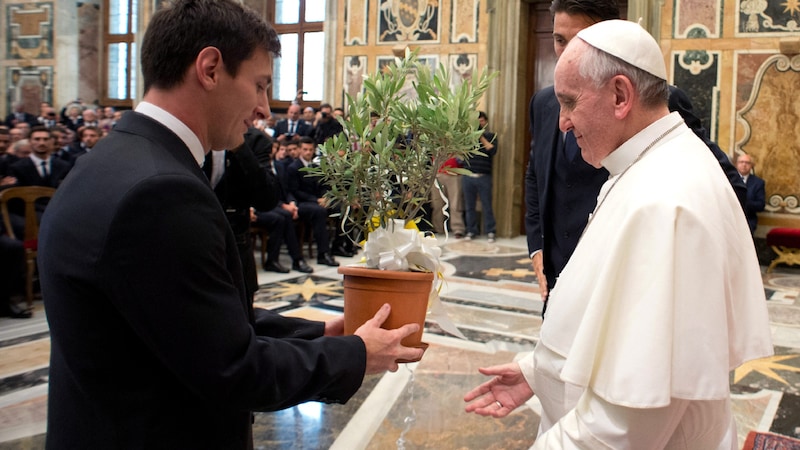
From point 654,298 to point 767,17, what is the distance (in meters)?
9.23

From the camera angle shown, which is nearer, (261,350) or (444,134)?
(261,350)

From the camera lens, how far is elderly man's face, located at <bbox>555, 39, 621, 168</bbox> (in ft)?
4.75

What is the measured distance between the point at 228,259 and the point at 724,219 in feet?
2.94

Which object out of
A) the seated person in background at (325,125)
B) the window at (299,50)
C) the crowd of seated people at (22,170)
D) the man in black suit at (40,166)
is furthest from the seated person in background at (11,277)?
the window at (299,50)

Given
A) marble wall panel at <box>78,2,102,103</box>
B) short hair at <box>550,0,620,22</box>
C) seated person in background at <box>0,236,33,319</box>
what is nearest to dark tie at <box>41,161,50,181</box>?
seated person in background at <box>0,236,33,319</box>

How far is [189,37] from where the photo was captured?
4.11 ft

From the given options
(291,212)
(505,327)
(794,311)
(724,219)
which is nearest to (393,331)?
(724,219)

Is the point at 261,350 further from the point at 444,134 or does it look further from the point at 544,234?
the point at 544,234

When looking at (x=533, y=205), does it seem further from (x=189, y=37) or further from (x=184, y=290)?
(x=184, y=290)

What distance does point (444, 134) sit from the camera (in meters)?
1.67

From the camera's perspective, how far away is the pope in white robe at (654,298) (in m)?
1.22

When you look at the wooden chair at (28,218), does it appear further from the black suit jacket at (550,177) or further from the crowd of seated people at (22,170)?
the black suit jacket at (550,177)

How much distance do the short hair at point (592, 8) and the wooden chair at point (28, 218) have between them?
15.0ft

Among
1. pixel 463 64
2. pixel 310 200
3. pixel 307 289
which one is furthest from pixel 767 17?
pixel 307 289
